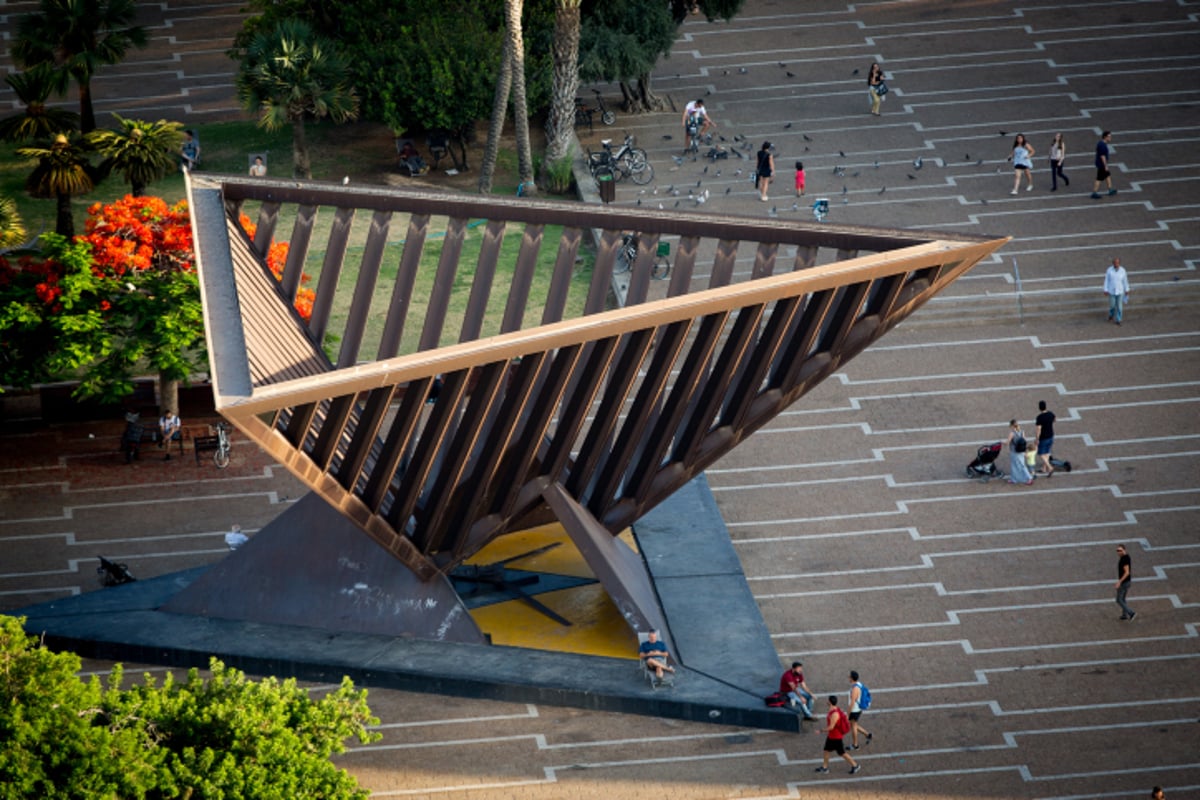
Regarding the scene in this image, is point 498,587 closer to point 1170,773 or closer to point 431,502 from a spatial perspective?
point 431,502

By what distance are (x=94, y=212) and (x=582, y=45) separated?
1738cm

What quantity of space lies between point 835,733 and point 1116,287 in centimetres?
1817

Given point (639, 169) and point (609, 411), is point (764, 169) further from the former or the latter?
point (609, 411)

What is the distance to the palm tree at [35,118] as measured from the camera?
53.8 m

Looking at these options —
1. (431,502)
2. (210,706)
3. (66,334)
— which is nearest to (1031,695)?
(431,502)

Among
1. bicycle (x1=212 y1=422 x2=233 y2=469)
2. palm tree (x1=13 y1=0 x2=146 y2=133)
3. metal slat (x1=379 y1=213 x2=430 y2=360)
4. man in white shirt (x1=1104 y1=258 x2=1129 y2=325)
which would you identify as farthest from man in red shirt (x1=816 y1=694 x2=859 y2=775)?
palm tree (x1=13 y1=0 x2=146 y2=133)

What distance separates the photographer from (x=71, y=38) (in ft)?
186

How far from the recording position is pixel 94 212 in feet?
148

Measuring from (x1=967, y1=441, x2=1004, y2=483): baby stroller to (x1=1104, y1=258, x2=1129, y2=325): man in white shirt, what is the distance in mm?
6942

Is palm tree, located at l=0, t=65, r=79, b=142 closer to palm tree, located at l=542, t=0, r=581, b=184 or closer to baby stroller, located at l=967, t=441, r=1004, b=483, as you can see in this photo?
palm tree, located at l=542, t=0, r=581, b=184

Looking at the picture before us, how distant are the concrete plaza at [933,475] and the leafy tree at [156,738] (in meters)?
4.97

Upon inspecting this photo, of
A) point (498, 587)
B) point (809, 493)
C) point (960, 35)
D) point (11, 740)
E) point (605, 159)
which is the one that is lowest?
point (11, 740)

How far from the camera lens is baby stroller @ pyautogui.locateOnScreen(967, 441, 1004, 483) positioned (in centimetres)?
4409

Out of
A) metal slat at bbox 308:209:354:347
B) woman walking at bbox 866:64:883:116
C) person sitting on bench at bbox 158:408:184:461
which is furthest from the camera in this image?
woman walking at bbox 866:64:883:116
